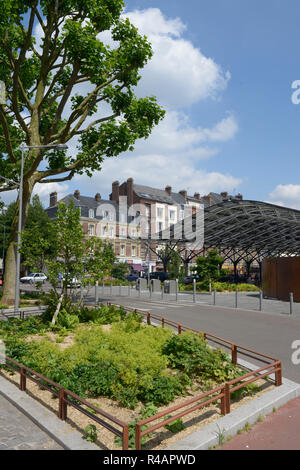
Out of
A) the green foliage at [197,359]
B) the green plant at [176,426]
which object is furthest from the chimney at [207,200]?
the green plant at [176,426]

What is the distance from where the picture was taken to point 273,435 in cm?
512

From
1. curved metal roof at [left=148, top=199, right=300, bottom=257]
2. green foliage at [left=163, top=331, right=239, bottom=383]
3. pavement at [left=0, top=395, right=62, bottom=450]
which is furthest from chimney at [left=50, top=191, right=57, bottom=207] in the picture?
pavement at [left=0, top=395, right=62, bottom=450]

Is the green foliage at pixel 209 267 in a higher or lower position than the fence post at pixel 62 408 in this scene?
higher

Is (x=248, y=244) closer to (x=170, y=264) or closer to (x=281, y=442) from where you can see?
(x=170, y=264)

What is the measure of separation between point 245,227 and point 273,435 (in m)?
37.3

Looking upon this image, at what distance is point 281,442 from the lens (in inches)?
193

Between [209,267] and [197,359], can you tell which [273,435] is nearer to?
[197,359]

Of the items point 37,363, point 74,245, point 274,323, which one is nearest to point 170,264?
point 274,323

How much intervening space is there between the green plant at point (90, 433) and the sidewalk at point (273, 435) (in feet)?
5.28

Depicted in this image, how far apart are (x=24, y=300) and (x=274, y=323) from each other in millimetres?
12149

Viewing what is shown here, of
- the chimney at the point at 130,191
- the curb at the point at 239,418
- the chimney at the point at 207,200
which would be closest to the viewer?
the curb at the point at 239,418

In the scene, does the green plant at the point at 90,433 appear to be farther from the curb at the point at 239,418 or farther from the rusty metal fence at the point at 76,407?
the curb at the point at 239,418

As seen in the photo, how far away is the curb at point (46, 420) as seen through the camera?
15.6 feet

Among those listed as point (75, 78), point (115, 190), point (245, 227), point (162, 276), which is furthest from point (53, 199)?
point (75, 78)
